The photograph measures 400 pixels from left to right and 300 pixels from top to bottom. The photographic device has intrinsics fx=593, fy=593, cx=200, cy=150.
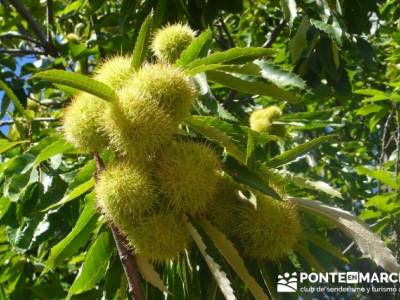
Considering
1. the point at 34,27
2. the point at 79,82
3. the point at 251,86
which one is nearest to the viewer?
the point at 79,82

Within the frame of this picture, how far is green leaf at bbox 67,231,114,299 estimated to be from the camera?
1.59 metres

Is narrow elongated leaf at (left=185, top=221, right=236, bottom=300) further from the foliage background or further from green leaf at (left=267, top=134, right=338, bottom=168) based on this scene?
green leaf at (left=267, top=134, right=338, bottom=168)

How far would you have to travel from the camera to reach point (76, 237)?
1596 mm

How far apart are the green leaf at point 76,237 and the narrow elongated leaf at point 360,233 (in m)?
0.54

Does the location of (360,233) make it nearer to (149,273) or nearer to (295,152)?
(295,152)

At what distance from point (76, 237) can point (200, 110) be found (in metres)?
0.50

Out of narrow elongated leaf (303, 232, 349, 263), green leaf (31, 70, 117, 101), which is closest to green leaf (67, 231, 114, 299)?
green leaf (31, 70, 117, 101)

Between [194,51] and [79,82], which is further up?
[194,51]

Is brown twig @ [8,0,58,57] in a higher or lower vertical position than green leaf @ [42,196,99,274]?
higher

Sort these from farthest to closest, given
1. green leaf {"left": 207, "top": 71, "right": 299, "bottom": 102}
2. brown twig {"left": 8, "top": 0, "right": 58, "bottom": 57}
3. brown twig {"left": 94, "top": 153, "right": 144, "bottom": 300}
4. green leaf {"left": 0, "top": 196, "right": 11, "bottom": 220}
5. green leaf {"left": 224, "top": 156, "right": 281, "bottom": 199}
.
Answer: brown twig {"left": 8, "top": 0, "right": 58, "bottom": 57} → green leaf {"left": 0, "top": 196, "right": 11, "bottom": 220} → green leaf {"left": 207, "top": 71, "right": 299, "bottom": 102} → green leaf {"left": 224, "top": 156, "right": 281, "bottom": 199} → brown twig {"left": 94, "top": 153, "right": 144, "bottom": 300}

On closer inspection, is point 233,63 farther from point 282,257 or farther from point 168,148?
point 282,257

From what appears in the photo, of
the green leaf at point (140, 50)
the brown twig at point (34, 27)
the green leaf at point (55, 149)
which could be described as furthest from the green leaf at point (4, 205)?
the brown twig at point (34, 27)

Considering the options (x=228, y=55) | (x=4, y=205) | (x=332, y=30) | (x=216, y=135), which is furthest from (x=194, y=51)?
(x=4, y=205)

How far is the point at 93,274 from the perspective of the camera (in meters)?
1.61
